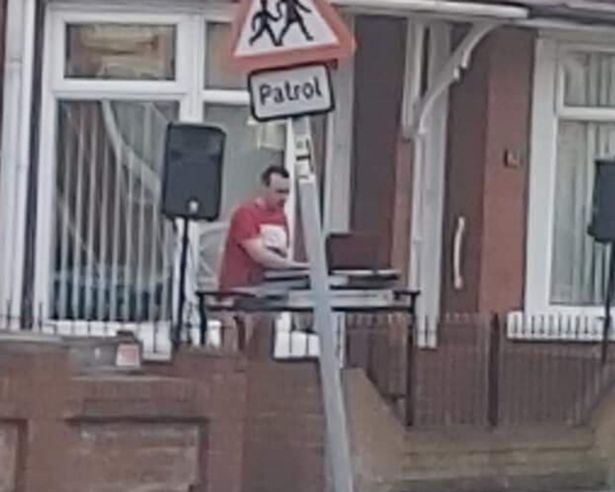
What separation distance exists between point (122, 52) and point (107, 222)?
1290 millimetres

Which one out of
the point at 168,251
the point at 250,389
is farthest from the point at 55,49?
the point at 250,389

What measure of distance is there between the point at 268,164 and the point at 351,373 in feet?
10.2

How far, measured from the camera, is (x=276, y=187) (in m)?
15.1

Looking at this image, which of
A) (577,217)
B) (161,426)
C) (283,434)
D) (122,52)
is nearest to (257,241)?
(283,434)

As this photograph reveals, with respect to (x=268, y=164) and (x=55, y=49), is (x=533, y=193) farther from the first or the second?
(x=55, y=49)

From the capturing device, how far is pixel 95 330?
617 inches

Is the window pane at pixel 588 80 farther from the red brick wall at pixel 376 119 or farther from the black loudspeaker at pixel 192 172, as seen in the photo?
the black loudspeaker at pixel 192 172

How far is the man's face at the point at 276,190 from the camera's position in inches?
592

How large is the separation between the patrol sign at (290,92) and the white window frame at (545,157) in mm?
8746

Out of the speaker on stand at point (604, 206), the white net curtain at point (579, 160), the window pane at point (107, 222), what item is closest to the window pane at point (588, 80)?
the white net curtain at point (579, 160)

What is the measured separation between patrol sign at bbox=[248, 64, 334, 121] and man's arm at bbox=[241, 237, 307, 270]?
18.7 ft

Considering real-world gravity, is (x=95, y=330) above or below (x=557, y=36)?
below

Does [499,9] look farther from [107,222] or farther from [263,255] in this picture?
[107,222]

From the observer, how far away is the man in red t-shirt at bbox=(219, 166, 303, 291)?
14.7 meters
